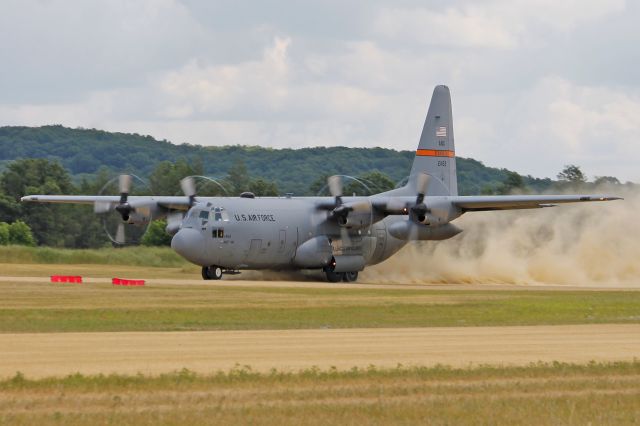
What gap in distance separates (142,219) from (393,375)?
33964mm

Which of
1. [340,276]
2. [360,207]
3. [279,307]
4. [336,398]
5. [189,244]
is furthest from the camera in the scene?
[340,276]

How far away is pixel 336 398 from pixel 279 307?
59.2 ft

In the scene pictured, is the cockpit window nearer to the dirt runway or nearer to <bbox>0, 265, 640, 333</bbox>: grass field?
<bbox>0, 265, 640, 333</bbox>: grass field

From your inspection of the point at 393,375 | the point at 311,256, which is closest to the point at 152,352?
the point at 393,375

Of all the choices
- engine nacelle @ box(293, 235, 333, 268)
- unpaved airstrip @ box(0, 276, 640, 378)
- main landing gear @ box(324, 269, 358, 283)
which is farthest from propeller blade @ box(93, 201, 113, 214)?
unpaved airstrip @ box(0, 276, 640, 378)

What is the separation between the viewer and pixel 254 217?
49.6 meters

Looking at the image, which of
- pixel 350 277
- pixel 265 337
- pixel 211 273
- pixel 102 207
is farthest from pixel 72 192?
pixel 265 337

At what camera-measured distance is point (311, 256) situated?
169ft

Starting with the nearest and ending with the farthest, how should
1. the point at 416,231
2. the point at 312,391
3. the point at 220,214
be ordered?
the point at 312,391, the point at 220,214, the point at 416,231

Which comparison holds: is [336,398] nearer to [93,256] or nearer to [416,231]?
[416,231]

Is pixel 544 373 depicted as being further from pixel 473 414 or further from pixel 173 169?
pixel 173 169

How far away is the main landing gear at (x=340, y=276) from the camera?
53.1m

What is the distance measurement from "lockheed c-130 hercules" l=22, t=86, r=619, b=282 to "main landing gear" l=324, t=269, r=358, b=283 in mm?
45

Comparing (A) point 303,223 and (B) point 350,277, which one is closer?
(A) point 303,223
